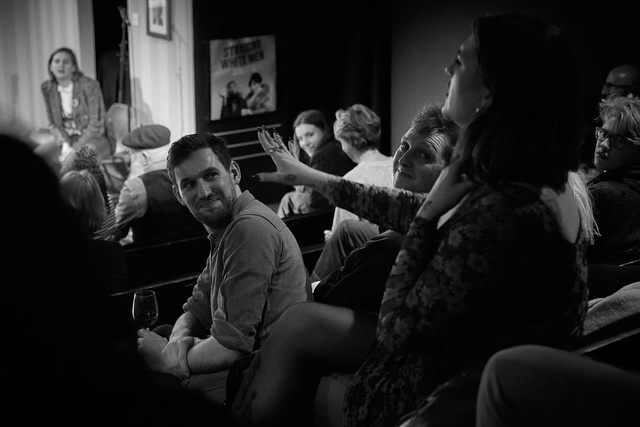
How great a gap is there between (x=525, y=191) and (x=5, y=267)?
0.97 metres

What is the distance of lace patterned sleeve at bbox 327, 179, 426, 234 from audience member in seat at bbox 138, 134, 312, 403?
1.04 feet

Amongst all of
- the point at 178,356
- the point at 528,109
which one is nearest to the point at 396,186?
the point at 178,356

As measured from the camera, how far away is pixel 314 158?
18.8ft

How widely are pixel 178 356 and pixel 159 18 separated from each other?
569 cm

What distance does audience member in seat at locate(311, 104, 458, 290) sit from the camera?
6.28ft

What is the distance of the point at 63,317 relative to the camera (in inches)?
29.5

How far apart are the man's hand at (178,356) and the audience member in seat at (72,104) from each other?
5.55 m

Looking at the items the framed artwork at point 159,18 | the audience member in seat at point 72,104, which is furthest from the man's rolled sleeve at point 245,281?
the audience member in seat at point 72,104

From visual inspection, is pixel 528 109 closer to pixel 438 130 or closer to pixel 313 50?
Answer: pixel 438 130

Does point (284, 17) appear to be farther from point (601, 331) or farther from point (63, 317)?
point (63, 317)

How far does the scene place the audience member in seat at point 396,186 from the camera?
6.28ft

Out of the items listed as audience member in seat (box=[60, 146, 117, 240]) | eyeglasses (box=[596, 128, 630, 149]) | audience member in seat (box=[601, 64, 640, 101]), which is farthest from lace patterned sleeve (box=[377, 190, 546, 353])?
audience member in seat (box=[601, 64, 640, 101])

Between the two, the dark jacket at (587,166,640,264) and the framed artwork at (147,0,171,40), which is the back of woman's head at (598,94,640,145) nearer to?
the dark jacket at (587,166,640,264)

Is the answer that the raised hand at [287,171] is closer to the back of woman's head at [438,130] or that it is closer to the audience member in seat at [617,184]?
the back of woman's head at [438,130]
